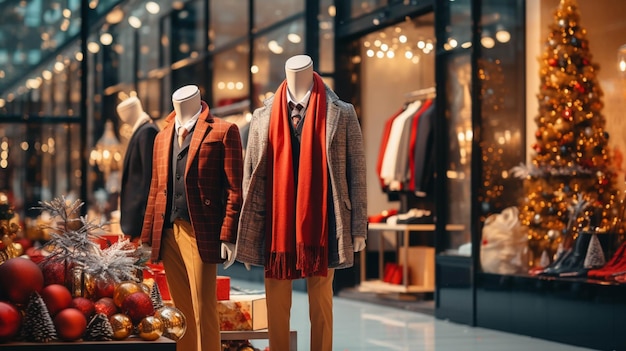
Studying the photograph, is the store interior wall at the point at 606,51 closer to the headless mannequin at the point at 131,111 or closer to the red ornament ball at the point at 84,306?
the headless mannequin at the point at 131,111

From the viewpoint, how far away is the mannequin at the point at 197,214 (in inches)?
181

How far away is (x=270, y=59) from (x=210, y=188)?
839cm

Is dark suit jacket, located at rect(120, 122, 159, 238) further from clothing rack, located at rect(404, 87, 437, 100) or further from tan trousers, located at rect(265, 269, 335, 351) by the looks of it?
clothing rack, located at rect(404, 87, 437, 100)

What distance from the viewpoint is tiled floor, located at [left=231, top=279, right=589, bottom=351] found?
6898mm

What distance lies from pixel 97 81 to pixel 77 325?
659 inches

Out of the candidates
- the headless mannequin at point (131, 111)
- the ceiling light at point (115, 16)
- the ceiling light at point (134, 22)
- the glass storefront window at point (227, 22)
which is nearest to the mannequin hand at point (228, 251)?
the headless mannequin at point (131, 111)

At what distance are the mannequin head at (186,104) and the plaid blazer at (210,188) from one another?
9 cm

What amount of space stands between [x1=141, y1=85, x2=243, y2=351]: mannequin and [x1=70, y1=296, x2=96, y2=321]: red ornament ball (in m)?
1.40

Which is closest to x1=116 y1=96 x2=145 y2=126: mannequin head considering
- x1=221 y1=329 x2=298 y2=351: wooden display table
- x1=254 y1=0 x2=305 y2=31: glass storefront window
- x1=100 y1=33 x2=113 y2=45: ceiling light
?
x1=221 y1=329 x2=298 y2=351: wooden display table

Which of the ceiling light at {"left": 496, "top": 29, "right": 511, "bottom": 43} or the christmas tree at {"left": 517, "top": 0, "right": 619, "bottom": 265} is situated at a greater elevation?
the ceiling light at {"left": 496, "top": 29, "right": 511, "bottom": 43}

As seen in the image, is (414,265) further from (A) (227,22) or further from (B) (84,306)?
Result: (B) (84,306)

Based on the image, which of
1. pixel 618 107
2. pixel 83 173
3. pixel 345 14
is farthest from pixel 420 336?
pixel 345 14

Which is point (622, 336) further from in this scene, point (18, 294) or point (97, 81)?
point (97, 81)

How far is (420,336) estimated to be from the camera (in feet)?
24.7
